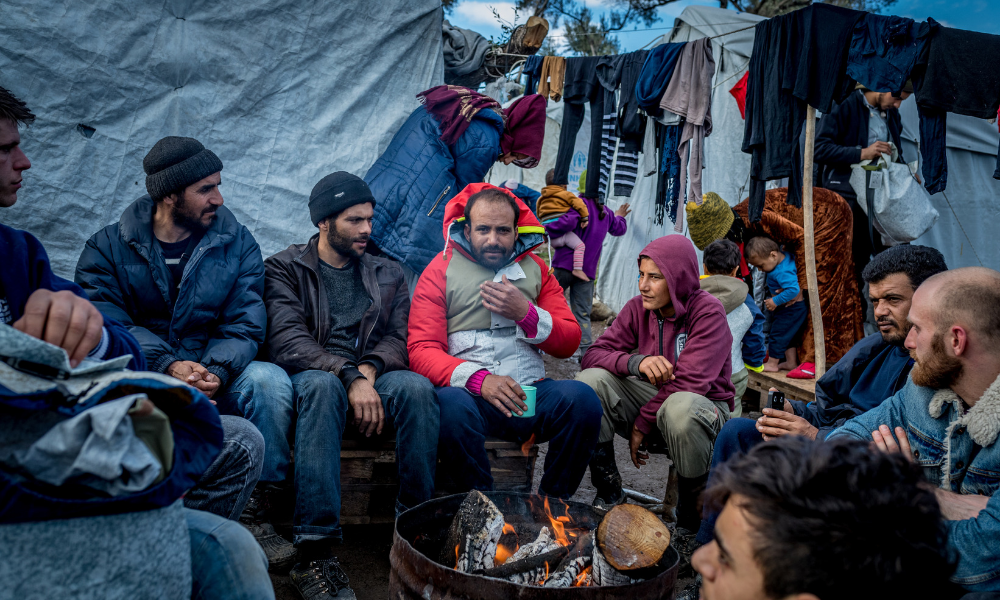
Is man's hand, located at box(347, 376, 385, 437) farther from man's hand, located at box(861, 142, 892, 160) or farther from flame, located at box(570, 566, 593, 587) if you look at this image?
man's hand, located at box(861, 142, 892, 160)

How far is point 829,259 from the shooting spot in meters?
5.83

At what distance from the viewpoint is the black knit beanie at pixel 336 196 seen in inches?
133

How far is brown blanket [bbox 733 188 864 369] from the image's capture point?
5.75m

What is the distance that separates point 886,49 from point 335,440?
423cm

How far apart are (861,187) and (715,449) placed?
4.19 m

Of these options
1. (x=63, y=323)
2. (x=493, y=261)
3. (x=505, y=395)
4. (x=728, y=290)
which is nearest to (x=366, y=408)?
(x=505, y=395)

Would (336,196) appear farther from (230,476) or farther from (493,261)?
(230,476)

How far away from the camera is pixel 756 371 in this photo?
5.71 meters

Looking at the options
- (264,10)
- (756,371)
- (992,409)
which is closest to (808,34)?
(756,371)

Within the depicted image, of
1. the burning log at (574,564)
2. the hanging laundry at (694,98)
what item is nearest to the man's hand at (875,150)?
the hanging laundry at (694,98)

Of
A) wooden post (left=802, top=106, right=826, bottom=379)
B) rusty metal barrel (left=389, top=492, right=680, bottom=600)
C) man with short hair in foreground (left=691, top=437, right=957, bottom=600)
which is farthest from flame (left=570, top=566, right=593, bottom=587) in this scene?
wooden post (left=802, top=106, right=826, bottom=379)

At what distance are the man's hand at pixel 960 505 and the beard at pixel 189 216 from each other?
3167mm

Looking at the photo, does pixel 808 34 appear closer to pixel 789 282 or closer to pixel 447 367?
pixel 789 282

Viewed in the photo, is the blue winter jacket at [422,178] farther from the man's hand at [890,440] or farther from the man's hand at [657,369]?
the man's hand at [890,440]
